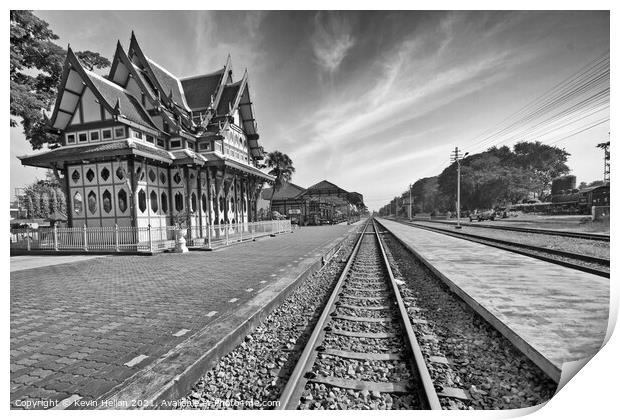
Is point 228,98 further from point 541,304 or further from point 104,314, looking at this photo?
point 541,304

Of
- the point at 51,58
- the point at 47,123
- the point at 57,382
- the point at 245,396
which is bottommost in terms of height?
the point at 245,396

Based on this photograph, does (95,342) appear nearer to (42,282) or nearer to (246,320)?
(246,320)

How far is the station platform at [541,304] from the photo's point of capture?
290 centimetres

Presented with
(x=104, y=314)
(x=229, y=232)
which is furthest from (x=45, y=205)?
(x=104, y=314)

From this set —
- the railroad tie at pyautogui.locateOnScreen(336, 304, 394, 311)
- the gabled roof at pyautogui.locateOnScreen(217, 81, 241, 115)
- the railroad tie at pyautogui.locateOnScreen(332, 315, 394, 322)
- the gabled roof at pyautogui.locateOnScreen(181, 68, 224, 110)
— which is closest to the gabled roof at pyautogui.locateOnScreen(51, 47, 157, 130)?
the gabled roof at pyautogui.locateOnScreen(181, 68, 224, 110)

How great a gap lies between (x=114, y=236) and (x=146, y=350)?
1159cm

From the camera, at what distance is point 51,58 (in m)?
13.8

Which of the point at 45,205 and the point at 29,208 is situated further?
the point at 45,205

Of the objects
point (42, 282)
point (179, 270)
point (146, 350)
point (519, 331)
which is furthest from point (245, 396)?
point (42, 282)

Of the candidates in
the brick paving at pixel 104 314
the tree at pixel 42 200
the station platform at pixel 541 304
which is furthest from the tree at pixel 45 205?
the station platform at pixel 541 304

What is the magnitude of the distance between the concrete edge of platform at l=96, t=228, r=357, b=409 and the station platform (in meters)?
3.62

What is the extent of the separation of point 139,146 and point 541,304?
15.6m

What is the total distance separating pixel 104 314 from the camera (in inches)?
174

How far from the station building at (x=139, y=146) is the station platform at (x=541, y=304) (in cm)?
1340
